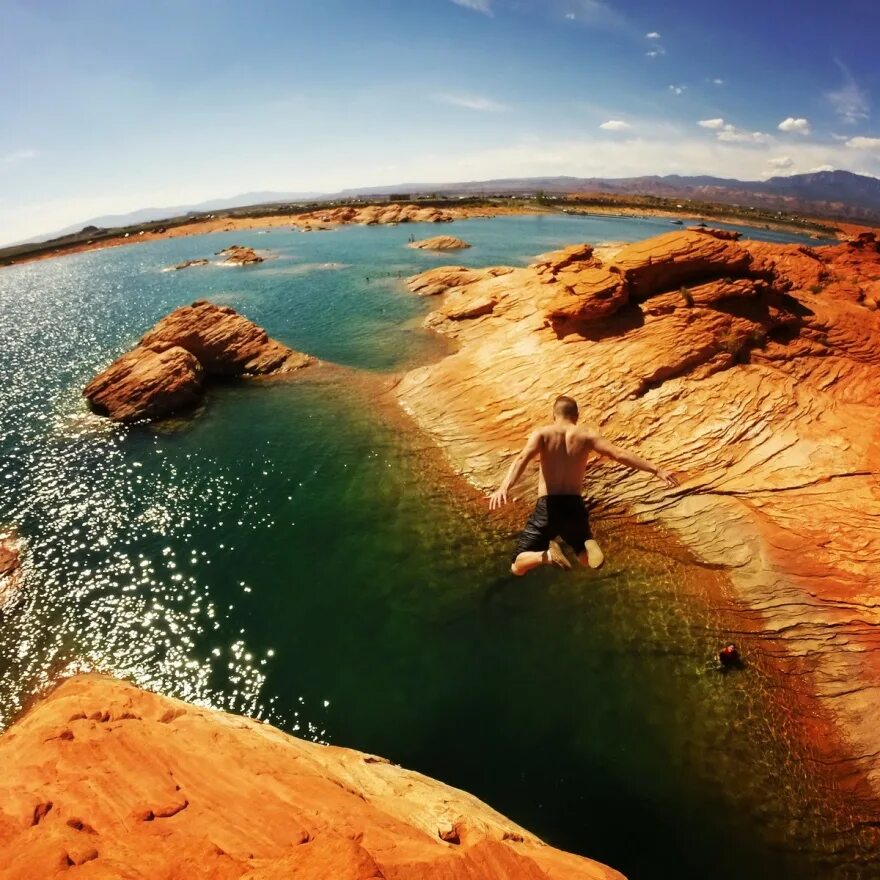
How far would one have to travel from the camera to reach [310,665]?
13344mm

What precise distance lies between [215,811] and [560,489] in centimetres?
771

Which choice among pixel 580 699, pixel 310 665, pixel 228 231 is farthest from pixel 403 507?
pixel 228 231

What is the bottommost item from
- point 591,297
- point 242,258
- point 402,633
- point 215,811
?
point 402,633

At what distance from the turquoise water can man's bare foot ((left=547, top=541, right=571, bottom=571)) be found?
5.67 m

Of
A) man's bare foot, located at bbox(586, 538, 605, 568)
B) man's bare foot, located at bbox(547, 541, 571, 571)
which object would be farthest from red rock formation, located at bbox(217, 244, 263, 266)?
man's bare foot, located at bbox(586, 538, 605, 568)

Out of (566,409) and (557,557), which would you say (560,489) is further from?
(566,409)

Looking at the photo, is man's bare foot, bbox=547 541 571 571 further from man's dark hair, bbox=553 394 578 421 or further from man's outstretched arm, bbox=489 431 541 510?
man's dark hair, bbox=553 394 578 421

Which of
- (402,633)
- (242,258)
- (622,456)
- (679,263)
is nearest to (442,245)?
(242,258)

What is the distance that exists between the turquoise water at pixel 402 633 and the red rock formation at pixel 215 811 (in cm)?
259

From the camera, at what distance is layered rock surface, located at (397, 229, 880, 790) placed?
1378cm

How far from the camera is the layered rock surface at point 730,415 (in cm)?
1378

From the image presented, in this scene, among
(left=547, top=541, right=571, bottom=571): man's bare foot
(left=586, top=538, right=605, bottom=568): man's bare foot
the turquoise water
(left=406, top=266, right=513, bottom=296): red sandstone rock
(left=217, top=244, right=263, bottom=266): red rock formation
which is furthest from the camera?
(left=217, top=244, right=263, bottom=266): red rock formation

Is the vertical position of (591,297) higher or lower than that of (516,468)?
higher

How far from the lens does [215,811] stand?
661 cm
